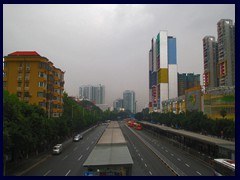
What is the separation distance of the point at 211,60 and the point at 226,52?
1607 cm

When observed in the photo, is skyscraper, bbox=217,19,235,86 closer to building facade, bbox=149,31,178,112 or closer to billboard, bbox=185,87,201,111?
billboard, bbox=185,87,201,111

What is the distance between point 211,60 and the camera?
89.5 m

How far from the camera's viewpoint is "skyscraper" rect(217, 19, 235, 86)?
7125 cm

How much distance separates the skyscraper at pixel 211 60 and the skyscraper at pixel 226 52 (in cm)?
1144

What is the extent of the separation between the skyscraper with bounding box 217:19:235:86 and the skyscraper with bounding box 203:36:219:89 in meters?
11.4

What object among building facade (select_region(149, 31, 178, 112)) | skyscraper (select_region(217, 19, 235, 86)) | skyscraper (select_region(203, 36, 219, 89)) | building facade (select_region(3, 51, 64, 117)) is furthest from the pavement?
building facade (select_region(149, 31, 178, 112))

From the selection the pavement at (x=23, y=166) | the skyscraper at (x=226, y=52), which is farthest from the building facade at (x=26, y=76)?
the skyscraper at (x=226, y=52)

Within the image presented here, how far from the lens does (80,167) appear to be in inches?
974

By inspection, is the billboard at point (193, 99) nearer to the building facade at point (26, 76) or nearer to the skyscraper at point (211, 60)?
the skyscraper at point (211, 60)

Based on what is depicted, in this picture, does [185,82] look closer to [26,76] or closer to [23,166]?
[26,76]

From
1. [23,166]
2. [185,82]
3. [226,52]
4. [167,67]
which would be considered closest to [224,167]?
[23,166]
